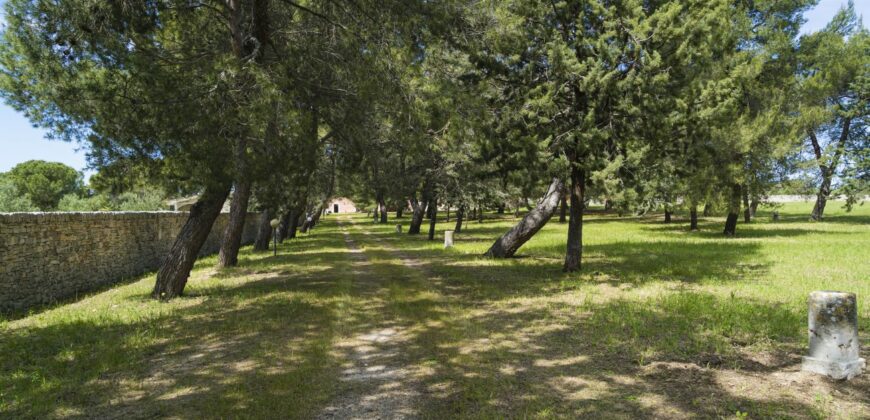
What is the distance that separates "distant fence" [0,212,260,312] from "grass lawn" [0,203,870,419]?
0.77 meters

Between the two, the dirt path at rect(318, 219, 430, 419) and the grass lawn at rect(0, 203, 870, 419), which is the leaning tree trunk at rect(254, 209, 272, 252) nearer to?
the grass lawn at rect(0, 203, 870, 419)

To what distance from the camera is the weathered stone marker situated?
15.8 feet

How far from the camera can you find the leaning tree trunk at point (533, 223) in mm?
15242

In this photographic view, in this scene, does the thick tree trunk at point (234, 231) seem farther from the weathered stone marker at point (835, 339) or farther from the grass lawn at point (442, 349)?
the weathered stone marker at point (835, 339)

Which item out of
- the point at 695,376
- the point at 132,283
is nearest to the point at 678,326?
the point at 695,376

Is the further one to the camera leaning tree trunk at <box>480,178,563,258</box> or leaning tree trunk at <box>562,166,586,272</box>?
leaning tree trunk at <box>480,178,563,258</box>

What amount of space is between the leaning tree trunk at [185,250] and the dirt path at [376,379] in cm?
470

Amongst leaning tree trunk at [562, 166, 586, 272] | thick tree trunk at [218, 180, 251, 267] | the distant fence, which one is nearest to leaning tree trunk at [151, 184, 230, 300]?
the distant fence

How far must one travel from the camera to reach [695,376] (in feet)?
16.5

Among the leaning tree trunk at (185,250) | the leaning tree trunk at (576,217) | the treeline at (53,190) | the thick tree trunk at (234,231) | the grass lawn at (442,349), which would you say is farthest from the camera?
the treeline at (53,190)

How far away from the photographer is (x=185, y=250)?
9.91m

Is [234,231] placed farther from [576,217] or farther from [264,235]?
[576,217]

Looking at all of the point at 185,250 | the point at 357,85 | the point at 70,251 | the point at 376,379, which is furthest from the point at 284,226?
the point at 376,379

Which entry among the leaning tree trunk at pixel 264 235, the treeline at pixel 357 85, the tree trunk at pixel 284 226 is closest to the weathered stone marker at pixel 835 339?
the treeline at pixel 357 85
